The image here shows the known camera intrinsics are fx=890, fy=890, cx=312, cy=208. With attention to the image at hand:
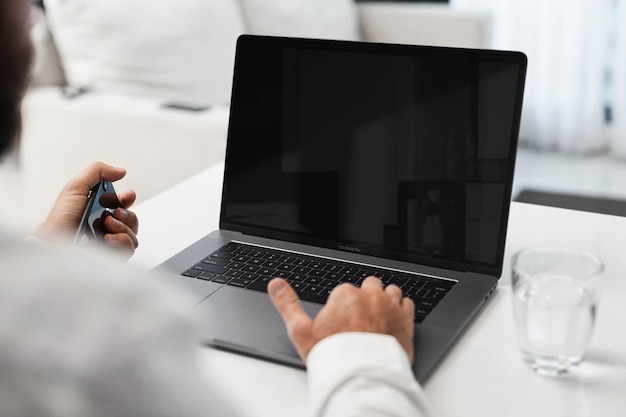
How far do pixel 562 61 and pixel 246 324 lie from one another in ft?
9.95

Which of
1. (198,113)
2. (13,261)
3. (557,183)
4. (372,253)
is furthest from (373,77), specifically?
(557,183)

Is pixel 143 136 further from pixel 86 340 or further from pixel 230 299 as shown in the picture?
pixel 86 340

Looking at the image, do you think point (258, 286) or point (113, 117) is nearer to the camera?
point (258, 286)

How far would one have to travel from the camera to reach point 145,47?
102 inches

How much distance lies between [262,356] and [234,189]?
1.28ft

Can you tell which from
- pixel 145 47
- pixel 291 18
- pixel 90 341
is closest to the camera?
pixel 90 341

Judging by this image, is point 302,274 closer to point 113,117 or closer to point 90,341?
point 90,341

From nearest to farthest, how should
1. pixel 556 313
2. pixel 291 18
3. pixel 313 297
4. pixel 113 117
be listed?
1. pixel 556 313
2. pixel 313 297
3. pixel 113 117
4. pixel 291 18

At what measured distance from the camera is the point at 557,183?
3424 millimetres

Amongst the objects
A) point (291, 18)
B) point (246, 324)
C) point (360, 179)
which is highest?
point (291, 18)

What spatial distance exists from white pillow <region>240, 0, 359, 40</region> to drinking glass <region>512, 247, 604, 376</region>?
223 cm

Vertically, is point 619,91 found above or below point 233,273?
below

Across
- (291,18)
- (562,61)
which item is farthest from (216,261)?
(562,61)

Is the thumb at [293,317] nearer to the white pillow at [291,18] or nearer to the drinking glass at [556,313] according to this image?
the drinking glass at [556,313]
